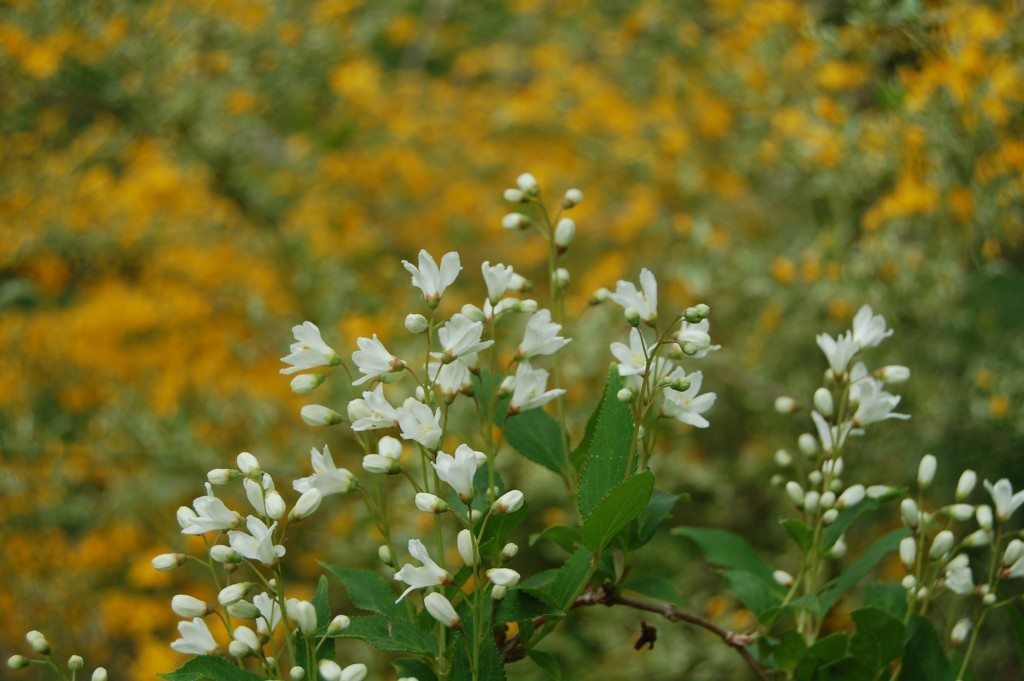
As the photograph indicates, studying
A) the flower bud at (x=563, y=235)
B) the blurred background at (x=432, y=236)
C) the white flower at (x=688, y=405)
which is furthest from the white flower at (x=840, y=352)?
the blurred background at (x=432, y=236)

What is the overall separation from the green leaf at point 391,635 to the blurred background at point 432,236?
147 cm

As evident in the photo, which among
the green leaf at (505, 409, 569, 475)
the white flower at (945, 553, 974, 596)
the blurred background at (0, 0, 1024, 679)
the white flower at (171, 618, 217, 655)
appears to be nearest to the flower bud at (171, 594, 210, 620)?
the white flower at (171, 618, 217, 655)

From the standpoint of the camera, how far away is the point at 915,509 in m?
1.04

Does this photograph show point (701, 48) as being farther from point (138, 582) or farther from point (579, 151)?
point (138, 582)

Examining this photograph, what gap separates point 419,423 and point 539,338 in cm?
18

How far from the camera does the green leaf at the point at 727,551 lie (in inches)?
42.8

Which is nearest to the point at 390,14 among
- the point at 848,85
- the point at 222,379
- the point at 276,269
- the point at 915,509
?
the point at 276,269

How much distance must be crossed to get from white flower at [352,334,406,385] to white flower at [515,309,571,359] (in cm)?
12

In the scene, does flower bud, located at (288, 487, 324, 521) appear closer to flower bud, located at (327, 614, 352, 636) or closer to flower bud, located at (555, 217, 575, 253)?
flower bud, located at (327, 614, 352, 636)

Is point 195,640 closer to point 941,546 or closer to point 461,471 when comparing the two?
point 461,471

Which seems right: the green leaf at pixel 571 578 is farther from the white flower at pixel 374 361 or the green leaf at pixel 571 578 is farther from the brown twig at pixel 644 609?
the white flower at pixel 374 361

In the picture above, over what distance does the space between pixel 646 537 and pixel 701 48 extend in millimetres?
2645

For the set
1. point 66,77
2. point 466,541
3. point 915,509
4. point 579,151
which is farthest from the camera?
point 579,151

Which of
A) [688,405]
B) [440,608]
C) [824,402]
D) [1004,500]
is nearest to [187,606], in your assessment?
[440,608]
